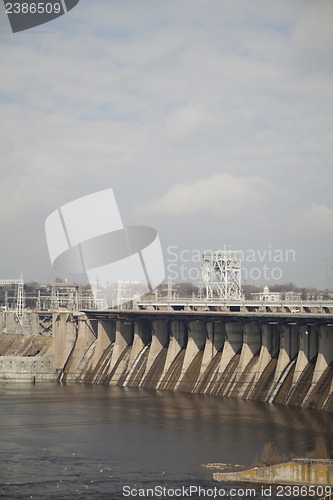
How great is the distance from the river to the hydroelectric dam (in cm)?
275

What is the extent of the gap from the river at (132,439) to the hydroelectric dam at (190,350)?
2752mm

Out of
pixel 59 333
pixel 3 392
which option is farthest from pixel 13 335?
pixel 3 392

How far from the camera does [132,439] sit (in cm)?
5897

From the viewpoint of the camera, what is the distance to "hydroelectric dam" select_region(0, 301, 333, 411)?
2879 inches

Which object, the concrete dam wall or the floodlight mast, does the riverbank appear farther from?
the floodlight mast

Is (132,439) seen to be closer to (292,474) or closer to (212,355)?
(292,474)

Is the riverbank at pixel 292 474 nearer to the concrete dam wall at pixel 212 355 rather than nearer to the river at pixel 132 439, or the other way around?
the river at pixel 132 439

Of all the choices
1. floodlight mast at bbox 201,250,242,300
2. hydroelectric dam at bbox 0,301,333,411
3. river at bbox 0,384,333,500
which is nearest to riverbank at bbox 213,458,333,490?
river at bbox 0,384,333,500

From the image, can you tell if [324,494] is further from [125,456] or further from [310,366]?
[310,366]

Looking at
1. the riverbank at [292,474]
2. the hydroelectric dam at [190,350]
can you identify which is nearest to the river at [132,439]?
the riverbank at [292,474]

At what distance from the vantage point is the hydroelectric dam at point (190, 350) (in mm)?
73125

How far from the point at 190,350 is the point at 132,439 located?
30505 mm

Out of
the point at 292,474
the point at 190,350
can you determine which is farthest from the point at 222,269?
the point at 292,474

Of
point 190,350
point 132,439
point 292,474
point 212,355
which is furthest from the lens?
point 190,350
